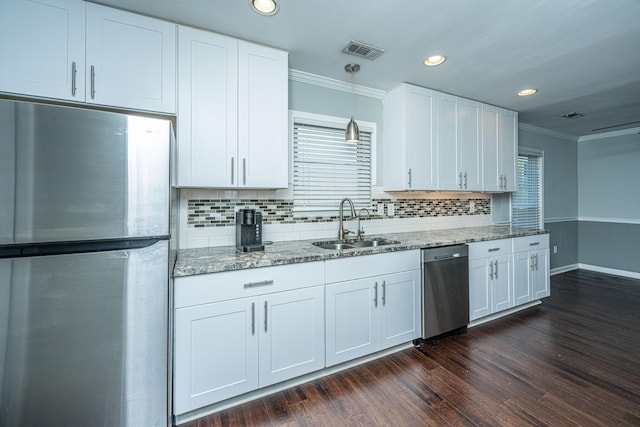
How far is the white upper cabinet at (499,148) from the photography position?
3.31 m

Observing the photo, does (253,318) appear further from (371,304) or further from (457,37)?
(457,37)

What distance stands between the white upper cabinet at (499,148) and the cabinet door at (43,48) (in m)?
3.78

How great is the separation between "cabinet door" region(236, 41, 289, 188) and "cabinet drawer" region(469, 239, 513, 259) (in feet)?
6.49

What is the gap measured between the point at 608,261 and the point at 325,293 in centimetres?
570

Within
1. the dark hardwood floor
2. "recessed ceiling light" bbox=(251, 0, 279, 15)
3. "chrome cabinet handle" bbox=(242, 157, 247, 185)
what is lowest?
the dark hardwood floor

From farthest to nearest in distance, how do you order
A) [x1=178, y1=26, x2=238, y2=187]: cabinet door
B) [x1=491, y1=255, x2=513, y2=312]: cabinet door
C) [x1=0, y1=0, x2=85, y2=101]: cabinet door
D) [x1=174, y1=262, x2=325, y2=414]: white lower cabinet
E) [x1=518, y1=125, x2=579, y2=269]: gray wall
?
[x1=518, y1=125, x2=579, y2=269]: gray wall
[x1=491, y1=255, x2=513, y2=312]: cabinet door
[x1=178, y1=26, x2=238, y2=187]: cabinet door
[x1=174, y1=262, x2=325, y2=414]: white lower cabinet
[x1=0, y1=0, x2=85, y2=101]: cabinet door

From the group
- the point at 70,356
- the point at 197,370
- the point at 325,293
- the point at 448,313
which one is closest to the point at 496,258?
the point at 448,313

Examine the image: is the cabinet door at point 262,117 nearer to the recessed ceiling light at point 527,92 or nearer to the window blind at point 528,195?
the recessed ceiling light at point 527,92

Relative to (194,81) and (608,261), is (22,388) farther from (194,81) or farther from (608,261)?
(608,261)

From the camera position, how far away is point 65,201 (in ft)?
3.75

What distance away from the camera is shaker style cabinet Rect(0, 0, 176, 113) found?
145 centimetres

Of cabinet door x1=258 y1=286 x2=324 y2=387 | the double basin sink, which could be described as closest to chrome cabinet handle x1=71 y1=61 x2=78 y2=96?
cabinet door x1=258 y1=286 x2=324 y2=387

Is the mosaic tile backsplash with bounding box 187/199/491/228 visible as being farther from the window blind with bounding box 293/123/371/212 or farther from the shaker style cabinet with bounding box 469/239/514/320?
the shaker style cabinet with bounding box 469/239/514/320

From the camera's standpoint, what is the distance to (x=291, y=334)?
1.81 meters
